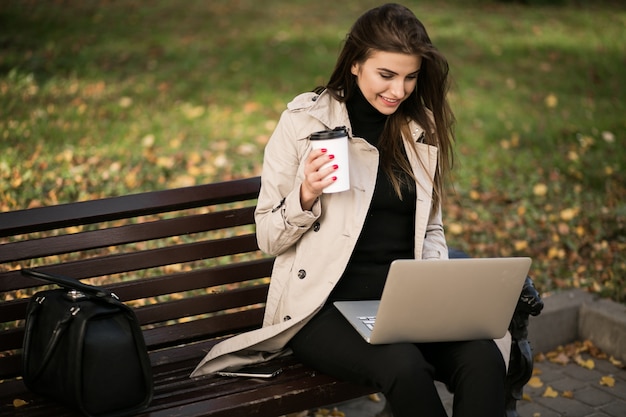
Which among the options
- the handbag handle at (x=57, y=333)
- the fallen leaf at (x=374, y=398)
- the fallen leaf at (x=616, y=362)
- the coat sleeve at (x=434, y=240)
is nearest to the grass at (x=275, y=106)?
the coat sleeve at (x=434, y=240)

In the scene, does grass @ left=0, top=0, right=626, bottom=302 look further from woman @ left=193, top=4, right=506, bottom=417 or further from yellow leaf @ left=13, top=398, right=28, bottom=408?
yellow leaf @ left=13, top=398, right=28, bottom=408

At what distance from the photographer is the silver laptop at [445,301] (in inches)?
110

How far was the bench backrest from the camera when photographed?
3248mm

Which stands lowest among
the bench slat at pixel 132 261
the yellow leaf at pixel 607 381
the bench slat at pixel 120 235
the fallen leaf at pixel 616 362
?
the yellow leaf at pixel 607 381

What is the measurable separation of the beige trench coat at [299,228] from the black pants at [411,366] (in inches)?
4.1

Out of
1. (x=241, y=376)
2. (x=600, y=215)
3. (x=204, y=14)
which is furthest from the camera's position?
(x=204, y=14)

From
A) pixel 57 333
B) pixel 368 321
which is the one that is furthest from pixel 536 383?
pixel 57 333

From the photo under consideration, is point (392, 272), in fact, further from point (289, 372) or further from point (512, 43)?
point (512, 43)

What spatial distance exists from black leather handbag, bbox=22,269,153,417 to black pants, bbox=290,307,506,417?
2.09 feet

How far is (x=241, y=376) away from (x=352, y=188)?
0.81 meters

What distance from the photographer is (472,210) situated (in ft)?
21.5

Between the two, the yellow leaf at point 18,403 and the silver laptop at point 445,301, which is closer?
the silver laptop at point 445,301

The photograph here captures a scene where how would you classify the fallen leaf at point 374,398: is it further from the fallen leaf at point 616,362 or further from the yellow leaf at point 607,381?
the fallen leaf at point 616,362

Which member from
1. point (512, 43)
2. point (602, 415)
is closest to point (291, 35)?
point (512, 43)
